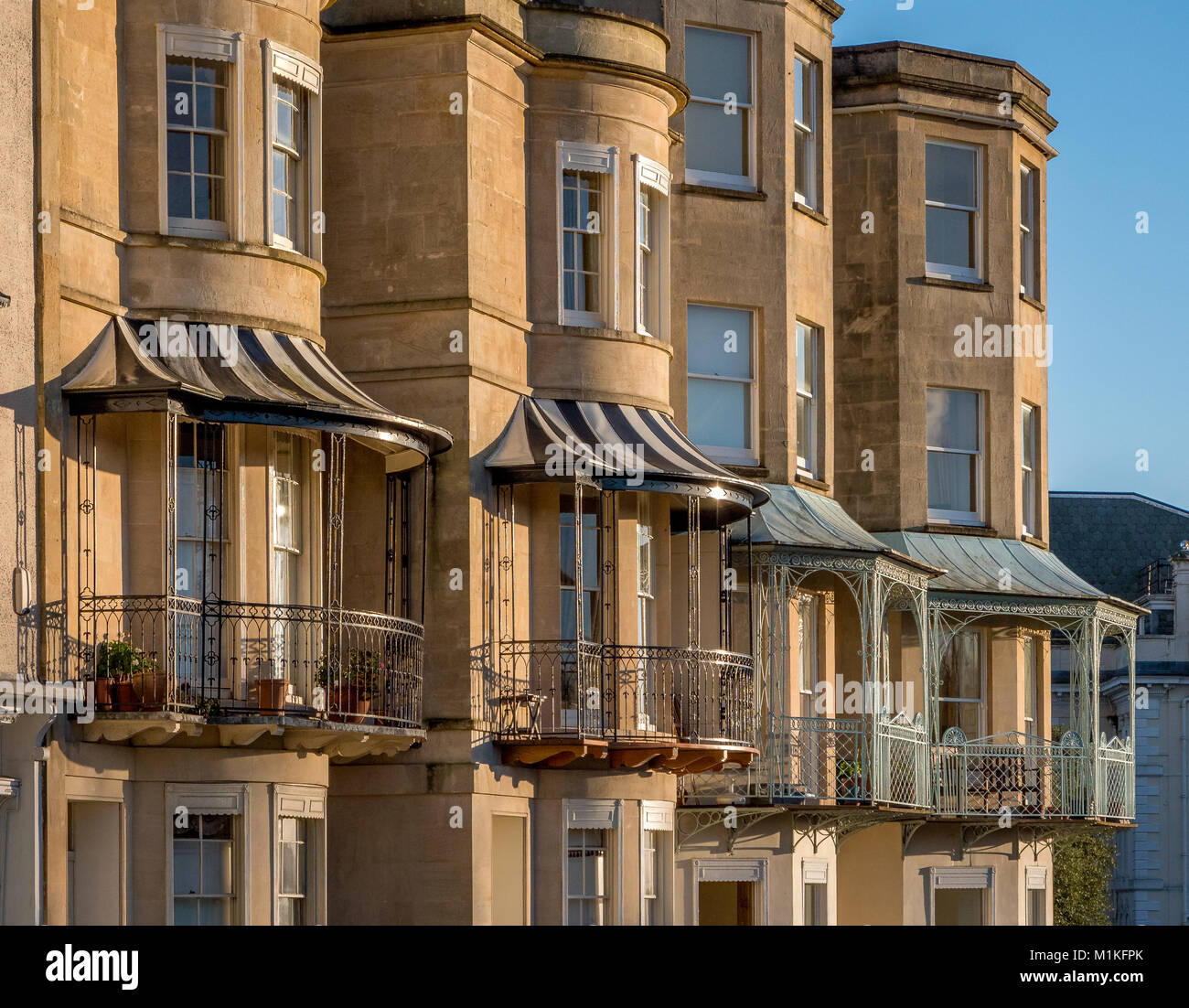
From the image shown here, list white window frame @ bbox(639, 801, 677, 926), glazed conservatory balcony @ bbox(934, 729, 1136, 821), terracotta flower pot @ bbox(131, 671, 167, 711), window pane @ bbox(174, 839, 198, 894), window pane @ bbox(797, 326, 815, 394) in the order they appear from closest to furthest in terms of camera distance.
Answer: terracotta flower pot @ bbox(131, 671, 167, 711), window pane @ bbox(174, 839, 198, 894), white window frame @ bbox(639, 801, 677, 926), window pane @ bbox(797, 326, 815, 394), glazed conservatory balcony @ bbox(934, 729, 1136, 821)

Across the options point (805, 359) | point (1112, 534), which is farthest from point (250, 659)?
point (1112, 534)

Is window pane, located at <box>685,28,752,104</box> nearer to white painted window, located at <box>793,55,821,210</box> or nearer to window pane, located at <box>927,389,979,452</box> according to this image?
white painted window, located at <box>793,55,821,210</box>

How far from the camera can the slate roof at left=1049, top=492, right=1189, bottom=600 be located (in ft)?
230

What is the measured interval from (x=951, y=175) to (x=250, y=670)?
668 inches

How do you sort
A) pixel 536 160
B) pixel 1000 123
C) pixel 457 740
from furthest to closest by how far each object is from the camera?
pixel 1000 123, pixel 536 160, pixel 457 740

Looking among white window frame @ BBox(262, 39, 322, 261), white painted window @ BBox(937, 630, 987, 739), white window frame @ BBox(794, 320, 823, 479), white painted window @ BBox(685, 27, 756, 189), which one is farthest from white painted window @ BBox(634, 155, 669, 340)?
white painted window @ BBox(937, 630, 987, 739)

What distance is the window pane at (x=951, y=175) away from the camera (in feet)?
116

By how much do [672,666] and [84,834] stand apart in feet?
24.6

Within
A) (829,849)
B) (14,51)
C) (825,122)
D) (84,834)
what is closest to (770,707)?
(829,849)

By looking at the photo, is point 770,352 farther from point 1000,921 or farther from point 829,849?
point 1000,921

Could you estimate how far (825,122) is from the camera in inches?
1297

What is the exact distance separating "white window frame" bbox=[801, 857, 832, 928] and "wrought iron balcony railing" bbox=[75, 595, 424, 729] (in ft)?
27.5

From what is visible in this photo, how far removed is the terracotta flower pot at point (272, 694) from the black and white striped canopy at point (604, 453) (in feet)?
15.2

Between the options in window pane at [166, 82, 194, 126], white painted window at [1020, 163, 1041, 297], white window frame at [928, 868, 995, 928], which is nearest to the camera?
window pane at [166, 82, 194, 126]
